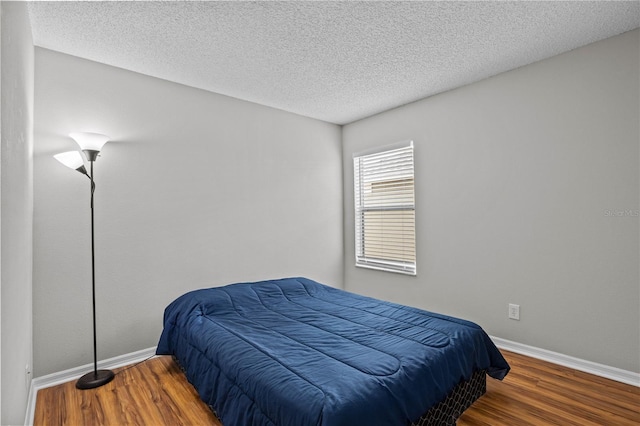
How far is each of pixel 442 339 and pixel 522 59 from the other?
2.37m

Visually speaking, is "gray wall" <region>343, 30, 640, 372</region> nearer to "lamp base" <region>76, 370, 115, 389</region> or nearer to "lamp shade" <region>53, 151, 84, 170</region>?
"lamp base" <region>76, 370, 115, 389</region>

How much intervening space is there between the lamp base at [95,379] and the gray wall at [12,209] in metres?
0.56

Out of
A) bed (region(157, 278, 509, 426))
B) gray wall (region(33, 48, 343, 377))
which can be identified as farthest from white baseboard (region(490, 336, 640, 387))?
gray wall (region(33, 48, 343, 377))

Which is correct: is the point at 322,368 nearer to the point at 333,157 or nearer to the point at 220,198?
the point at 220,198

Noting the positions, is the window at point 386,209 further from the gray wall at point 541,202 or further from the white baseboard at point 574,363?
the white baseboard at point 574,363

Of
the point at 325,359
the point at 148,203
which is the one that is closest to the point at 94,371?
the point at 148,203

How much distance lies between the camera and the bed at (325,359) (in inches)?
58.0

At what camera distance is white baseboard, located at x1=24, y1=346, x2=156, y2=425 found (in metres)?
2.09

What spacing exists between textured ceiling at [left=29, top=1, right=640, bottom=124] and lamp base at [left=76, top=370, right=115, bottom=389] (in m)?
2.44

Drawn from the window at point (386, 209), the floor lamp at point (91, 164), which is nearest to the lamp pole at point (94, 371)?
the floor lamp at point (91, 164)

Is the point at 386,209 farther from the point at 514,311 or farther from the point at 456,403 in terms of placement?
the point at 456,403

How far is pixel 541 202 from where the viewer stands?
281 centimetres

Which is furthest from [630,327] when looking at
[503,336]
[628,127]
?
[628,127]

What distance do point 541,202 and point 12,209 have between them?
3.48 meters
